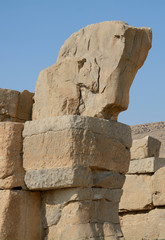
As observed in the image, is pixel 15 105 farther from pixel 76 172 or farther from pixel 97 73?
pixel 76 172

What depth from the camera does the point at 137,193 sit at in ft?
26.4

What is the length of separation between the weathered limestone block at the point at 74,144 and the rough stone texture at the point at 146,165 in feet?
9.00

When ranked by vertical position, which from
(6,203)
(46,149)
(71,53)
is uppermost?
(71,53)

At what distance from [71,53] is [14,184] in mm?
1753

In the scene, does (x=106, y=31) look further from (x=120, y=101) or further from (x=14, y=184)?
(x=14, y=184)

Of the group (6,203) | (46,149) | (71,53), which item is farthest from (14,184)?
(71,53)

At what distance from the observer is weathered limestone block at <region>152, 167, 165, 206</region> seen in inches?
302

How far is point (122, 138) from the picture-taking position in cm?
528

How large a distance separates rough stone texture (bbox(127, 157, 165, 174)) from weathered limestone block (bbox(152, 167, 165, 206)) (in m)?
0.17

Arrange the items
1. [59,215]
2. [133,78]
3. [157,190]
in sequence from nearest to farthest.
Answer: [59,215], [133,78], [157,190]

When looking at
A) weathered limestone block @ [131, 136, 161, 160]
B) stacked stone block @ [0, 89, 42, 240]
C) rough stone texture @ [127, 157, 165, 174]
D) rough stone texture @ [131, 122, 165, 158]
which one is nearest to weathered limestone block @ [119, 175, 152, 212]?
rough stone texture @ [127, 157, 165, 174]

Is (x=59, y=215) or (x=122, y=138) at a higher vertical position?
(x=122, y=138)

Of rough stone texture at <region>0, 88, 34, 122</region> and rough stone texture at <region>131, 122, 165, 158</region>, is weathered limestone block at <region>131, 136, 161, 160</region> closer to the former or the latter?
rough stone texture at <region>0, 88, 34, 122</region>

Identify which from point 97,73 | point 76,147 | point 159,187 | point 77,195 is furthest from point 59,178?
point 159,187
